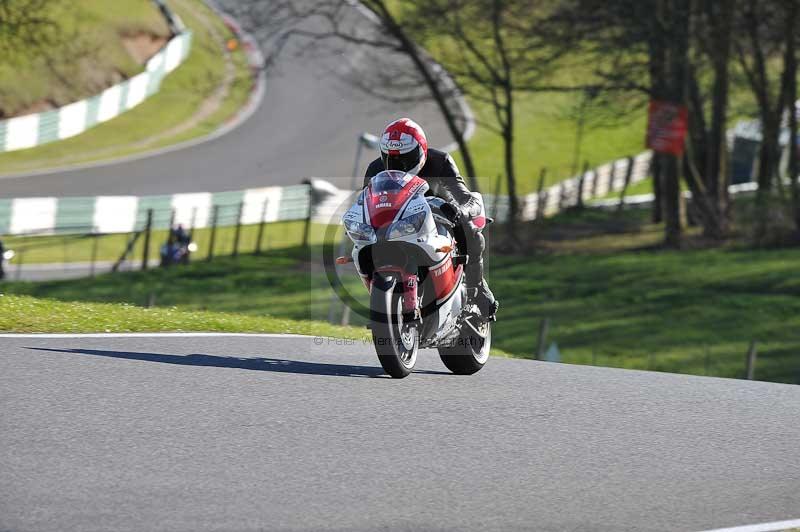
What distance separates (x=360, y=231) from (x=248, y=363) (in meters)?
1.35

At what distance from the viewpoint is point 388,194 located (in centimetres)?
911

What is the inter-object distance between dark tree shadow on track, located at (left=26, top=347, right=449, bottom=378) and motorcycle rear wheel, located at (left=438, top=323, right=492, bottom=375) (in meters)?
0.54

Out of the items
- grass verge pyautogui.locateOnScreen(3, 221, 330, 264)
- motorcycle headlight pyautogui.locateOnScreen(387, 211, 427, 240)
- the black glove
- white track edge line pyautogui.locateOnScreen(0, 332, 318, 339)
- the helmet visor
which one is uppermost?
the helmet visor

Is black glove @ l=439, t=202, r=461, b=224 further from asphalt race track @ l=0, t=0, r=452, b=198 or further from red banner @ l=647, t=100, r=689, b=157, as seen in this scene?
asphalt race track @ l=0, t=0, r=452, b=198

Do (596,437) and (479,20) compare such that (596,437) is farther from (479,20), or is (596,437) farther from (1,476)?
(479,20)

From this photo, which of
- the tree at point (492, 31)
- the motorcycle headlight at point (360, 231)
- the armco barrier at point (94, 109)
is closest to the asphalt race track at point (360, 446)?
the motorcycle headlight at point (360, 231)

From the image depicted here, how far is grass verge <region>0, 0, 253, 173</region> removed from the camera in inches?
1833

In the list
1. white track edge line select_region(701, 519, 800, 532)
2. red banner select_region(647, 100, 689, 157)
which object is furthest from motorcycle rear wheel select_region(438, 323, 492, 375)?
red banner select_region(647, 100, 689, 157)

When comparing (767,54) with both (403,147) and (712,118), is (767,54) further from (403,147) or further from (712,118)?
(403,147)

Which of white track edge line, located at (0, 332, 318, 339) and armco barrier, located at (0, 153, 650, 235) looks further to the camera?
armco barrier, located at (0, 153, 650, 235)

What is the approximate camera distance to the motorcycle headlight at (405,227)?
9.02 metres

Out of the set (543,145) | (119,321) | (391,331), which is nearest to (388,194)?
(391,331)

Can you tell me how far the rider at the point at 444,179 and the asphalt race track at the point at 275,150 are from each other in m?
27.2

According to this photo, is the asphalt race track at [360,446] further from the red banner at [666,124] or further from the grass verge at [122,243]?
the grass verge at [122,243]
